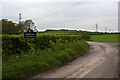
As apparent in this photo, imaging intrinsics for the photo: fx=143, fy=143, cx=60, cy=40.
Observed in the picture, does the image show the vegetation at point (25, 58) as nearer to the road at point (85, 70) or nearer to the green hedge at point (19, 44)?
the green hedge at point (19, 44)

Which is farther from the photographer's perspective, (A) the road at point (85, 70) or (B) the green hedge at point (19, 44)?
(B) the green hedge at point (19, 44)

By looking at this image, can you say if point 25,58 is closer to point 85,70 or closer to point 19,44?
point 19,44

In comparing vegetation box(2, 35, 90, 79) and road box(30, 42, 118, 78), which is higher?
vegetation box(2, 35, 90, 79)

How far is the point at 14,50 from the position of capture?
11203 millimetres

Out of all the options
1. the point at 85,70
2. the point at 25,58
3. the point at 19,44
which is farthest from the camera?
the point at 19,44

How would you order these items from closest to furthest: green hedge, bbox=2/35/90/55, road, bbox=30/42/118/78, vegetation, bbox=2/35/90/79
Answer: vegetation, bbox=2/35/90/79
road, bbox=30/42/118/78
green hedge, bbox=2/35/90/55

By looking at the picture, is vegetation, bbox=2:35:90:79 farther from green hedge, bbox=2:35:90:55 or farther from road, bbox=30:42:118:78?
road, bbox=30:42:118:78

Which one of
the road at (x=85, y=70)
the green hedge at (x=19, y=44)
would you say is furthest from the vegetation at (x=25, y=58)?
the road at (x=85, y=70)

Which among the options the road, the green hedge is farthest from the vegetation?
the road

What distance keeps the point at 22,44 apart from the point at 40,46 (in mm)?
2869

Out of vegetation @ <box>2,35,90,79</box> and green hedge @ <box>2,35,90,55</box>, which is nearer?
vegetation @ <box>2,35,90,79</box>

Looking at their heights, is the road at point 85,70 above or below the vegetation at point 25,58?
below

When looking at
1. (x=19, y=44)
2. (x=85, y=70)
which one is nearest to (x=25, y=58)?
(x=19, y=44)

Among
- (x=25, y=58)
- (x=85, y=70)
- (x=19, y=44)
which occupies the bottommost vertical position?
(x=85, y=70)
